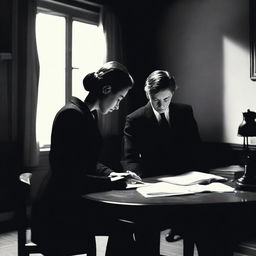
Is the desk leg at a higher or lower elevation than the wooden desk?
lower

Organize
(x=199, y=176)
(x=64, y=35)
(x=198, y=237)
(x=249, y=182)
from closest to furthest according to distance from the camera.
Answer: (x=198, y=237), (x=249, y=182), (x=199, y=176), (x=64, y=35)

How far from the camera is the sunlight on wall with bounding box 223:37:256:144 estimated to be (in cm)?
457

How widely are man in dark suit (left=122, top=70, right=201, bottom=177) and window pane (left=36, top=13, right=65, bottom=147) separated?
1.92 meters

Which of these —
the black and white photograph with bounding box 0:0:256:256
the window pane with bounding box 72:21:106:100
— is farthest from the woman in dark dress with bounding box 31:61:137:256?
the window pane with bounding box 72:21:106:100

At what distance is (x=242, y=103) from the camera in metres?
4.61

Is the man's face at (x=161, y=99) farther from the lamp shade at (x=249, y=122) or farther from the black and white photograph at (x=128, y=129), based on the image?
the lamp shade at (x=249, y=122)

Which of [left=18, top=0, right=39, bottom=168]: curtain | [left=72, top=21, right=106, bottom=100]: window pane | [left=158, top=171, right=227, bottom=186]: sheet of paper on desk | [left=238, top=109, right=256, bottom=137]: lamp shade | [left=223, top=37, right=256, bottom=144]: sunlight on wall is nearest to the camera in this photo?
[left=158, top=171, right=227, bottom=186]: sheet of paper on desk

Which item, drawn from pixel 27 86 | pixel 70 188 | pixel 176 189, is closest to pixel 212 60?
pixel 27 86

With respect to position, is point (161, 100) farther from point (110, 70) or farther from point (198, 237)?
point (198, 237)

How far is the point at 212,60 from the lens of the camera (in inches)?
192

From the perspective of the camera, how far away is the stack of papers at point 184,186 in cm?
193

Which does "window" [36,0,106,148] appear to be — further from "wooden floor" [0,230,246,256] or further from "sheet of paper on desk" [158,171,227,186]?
"sheet of paper on desk" [158,171,227,186]

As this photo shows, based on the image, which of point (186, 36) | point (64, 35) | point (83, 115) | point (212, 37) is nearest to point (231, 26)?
point (212, 37)

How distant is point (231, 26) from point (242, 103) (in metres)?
0.86
